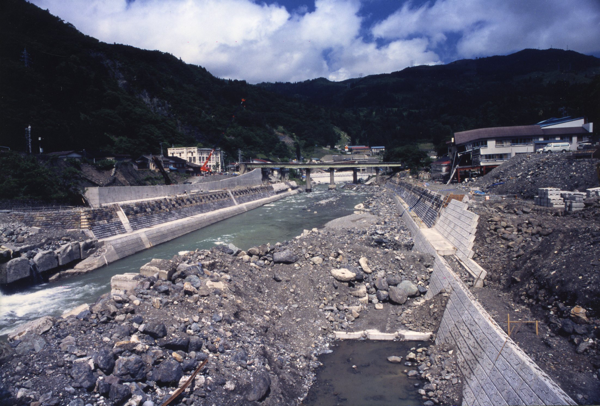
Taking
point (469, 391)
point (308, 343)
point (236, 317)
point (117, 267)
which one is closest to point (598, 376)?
point (469, 391)

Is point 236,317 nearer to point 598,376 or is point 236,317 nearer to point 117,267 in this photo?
point 598,376

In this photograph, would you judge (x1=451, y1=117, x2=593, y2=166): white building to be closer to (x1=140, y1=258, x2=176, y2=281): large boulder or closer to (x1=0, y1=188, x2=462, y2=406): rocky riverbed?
(x1=0, y1=188, x2=462, y2=406): rocky riverbed

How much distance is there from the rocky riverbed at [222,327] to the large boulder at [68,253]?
8.08m

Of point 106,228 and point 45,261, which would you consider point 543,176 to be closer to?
point 106,228

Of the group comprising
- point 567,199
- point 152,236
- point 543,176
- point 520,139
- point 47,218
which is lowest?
point 152,236

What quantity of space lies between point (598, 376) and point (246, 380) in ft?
19.8

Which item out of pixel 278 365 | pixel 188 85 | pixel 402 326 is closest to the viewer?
pixel 278 365

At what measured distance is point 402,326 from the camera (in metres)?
9.04

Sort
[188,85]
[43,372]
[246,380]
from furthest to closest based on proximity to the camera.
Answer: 1. [188,85]
2. [246,380]
3. [43,372]

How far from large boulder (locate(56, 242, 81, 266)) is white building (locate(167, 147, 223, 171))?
47305mm

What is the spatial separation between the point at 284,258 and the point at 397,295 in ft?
14.6

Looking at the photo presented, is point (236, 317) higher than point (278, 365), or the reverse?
point (236, 317)

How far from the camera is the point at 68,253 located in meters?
16.0

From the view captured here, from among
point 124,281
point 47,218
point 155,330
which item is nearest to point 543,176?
point 155,330
